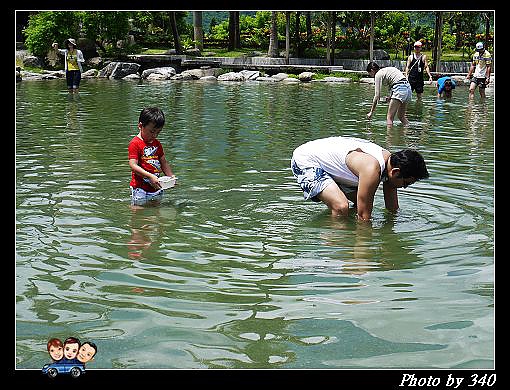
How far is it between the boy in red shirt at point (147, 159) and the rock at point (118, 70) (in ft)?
97.0

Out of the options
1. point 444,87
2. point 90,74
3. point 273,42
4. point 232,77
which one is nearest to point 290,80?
point 232,77

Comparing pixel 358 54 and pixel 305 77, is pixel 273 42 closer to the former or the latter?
pixel 358 54

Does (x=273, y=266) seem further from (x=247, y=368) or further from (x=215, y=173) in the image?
(x=215, y=173)

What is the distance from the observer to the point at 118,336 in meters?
4.39

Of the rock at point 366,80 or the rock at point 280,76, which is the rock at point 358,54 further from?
the rock at point 366,80

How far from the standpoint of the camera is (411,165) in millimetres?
6344

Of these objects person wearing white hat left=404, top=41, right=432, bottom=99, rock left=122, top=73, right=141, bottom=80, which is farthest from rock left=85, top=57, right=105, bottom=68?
person wearing white hat left=404, top=41, right=432, bottom=99

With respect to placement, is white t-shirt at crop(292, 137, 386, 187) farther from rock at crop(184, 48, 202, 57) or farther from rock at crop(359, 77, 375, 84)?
rock at crop(184, 48, 202, 57)

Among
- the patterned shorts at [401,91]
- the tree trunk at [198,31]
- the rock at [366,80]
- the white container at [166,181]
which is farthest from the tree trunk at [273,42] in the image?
the white container at [166,181]

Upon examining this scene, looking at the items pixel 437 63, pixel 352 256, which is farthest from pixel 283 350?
pixel 437 63

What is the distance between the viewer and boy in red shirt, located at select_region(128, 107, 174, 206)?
747 cm

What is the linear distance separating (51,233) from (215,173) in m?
3.44

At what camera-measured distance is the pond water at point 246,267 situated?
168 inches

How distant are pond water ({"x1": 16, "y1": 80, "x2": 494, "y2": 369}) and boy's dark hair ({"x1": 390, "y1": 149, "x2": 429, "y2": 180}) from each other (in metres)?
0.56
